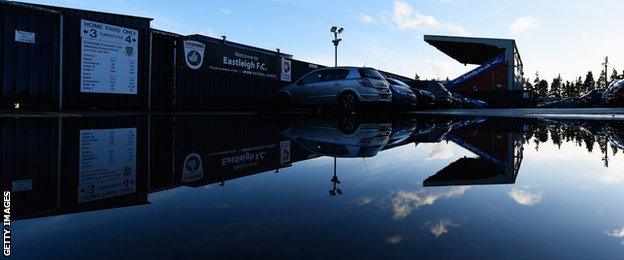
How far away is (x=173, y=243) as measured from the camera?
148 centimetres

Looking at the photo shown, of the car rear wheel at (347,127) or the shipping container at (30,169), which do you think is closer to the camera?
the shipping container at (30,169)

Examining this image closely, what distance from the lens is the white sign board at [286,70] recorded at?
1994 centimetres

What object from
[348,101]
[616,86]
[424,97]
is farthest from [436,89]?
[348,101]

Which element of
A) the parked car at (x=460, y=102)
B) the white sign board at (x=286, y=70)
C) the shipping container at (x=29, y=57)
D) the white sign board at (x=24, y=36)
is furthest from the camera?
the parked car at (x=460, y=102)

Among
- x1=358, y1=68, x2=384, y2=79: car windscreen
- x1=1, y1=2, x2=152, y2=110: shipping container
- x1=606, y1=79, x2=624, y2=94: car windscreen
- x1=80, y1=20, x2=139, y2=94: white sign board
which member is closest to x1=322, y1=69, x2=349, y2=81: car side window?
x1=358, y1=68, x2=384, y2=79: car windscreen

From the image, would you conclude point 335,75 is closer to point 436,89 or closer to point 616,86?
point 436,89

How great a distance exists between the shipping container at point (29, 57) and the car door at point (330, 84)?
7831 mm

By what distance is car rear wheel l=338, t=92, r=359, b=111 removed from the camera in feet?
44.8

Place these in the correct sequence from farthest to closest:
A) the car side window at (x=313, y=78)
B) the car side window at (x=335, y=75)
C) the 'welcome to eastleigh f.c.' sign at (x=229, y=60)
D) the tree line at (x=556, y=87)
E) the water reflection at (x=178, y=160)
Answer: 1. the tree line at (x=556, y=87)
2. the 'welcome to eastleigh f.c.' sign at (x=229, y=60)
3. the car side window at (x=313, y=78)
4. the car side window at (x=335, y=75)
5. the water reflection at (x=178, y=160)

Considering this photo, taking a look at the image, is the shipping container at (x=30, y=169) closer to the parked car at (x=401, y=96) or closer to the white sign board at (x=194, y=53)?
the white sign board at (x=194, y=53)

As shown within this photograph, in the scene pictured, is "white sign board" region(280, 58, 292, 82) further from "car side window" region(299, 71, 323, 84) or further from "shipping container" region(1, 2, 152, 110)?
"shipping container" region(1, 2, 152, 110)

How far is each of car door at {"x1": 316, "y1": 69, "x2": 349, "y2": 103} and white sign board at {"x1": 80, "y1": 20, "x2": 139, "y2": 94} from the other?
6010 millimetres

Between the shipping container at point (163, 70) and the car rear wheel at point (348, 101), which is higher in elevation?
the shipping container at point (163, 70)

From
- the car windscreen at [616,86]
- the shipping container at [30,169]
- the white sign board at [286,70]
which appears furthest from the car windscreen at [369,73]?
the car windscreen at [616,86]
